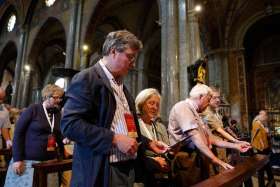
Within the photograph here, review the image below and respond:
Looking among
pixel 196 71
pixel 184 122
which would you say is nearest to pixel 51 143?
pixel 184 122

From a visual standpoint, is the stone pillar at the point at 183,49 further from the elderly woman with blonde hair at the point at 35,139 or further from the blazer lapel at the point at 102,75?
the blazer lapel at the point at 102,75

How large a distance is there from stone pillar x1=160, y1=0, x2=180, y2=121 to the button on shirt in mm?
5140

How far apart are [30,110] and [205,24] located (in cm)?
1278

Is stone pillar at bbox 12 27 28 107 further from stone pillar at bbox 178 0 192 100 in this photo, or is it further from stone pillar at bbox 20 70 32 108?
stone pillar at bbox 178 0 192 100

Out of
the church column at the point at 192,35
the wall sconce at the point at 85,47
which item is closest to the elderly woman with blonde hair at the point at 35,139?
the church column at the point at 192,35

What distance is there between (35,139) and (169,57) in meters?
4.99

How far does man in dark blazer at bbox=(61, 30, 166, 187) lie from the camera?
1.18 metres

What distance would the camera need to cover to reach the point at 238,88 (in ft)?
42.3

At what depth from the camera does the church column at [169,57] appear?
659 cm

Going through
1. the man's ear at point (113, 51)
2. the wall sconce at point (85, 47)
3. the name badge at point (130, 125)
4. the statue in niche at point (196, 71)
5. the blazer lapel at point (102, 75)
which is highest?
the wall sconce at point (85, 47)

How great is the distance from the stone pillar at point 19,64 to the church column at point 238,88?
12.0 metres

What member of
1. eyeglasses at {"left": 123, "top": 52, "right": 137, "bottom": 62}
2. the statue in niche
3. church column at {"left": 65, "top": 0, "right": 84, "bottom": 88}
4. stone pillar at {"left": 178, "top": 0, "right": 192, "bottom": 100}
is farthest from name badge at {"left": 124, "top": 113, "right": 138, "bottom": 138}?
church column at {"left": 65, "top": 0, "right": 84, "bottom": 88}

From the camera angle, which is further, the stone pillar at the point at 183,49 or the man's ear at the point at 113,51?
the stone pillar at the point at 183,49

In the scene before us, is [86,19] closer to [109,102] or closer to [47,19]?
[47,19]
